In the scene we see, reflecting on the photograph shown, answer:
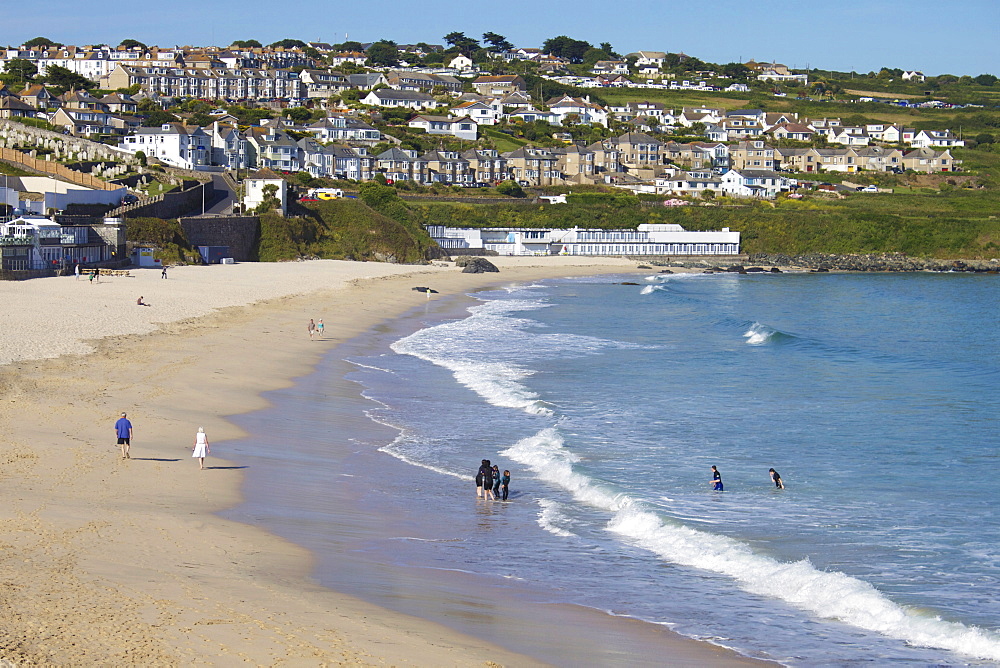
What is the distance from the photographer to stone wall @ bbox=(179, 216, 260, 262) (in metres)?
59.9

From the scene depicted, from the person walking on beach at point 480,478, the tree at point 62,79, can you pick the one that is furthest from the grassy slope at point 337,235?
the tree at point 62,79

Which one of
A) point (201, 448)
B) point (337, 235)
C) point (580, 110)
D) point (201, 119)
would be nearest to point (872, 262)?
point (337, 235)

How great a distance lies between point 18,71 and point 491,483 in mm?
137014

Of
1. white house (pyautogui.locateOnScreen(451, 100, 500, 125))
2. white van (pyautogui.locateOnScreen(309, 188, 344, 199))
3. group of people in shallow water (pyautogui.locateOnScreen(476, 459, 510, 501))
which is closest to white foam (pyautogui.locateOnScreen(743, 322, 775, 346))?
group of people in shallow water (pyautogui.locateOnScreen(476, 459, 510, 501))

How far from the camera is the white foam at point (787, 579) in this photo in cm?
1202

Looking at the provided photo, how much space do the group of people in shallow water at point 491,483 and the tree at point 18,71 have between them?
12490cm

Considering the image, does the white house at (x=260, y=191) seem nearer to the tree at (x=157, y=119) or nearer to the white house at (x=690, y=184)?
the tree at (x=157, y=119)

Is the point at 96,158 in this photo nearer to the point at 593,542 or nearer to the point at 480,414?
the point at 480,414

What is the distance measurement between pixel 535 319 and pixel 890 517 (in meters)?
29.5

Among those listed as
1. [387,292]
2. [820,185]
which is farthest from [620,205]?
[387,292]

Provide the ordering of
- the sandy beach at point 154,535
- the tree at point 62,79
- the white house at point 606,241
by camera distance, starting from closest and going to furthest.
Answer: the sandy beach at point 154,535 < the white house at point 606,241 < the tree at point 62,79

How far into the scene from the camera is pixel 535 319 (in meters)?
46.0

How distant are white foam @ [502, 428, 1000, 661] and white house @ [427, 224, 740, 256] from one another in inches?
2798

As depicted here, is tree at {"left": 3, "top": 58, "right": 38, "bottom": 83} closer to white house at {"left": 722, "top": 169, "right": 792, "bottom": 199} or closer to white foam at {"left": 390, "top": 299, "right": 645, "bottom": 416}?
white house at {"left": 722, "top": 169, "right": 792, "bottom": 199}
